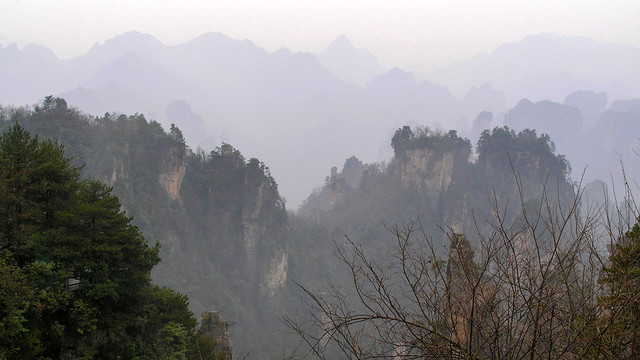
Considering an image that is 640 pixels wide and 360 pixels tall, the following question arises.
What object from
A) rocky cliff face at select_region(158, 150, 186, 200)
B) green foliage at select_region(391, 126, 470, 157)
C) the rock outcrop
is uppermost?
green foliage at select_region(391, 126, 470, 157)

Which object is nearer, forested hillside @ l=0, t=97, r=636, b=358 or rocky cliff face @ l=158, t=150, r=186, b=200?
forested hillside @ l=0, t=97, r=636, b=358

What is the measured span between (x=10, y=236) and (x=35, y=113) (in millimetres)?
26087

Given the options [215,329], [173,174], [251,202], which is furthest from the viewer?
[251,202]

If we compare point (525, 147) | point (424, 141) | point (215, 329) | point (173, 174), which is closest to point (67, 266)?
point (215, 329)

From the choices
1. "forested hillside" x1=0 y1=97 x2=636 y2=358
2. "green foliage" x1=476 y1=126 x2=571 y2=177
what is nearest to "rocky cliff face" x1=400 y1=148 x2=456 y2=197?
"forested hillside" x1=0 y1=97 x2=636 y2=358

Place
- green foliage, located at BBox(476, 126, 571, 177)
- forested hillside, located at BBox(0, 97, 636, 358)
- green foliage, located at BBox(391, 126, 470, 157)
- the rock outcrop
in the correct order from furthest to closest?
green foliage, located at BBox(391, 126, 470, 157) < green foliage, located at BBox(476, 126, 571, 177) < forested hillside, located at BBox(0, 97, 636, 358) < the rock outcrop

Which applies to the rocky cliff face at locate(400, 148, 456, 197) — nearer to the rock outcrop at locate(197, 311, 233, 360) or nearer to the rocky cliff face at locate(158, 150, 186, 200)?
the rocky cliff face at locate(158, 150, 186, 200)

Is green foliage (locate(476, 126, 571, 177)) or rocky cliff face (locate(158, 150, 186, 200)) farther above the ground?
green foliage (locate(476, 126, 571, 177))

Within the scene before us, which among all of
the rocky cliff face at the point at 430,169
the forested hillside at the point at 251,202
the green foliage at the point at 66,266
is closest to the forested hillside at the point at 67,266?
the green foliage at the point at 66,266

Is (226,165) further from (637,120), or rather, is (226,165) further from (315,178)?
(315,178)

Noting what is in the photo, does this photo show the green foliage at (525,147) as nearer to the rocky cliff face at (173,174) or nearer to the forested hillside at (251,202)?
the forested hillside at (251,202)

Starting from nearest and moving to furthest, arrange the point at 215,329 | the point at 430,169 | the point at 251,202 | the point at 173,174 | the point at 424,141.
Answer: the point at 215,329 → the point at 173,174 → the point at 251,202 → the point at 424,141 → the point at 430,169

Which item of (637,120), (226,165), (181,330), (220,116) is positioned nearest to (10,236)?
(181,330)

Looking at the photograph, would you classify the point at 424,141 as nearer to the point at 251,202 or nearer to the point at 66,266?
the point at 251,202
